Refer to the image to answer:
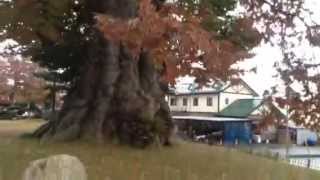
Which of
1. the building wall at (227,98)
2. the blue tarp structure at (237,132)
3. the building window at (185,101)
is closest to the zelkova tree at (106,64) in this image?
the blue tarp structure at (237,132)

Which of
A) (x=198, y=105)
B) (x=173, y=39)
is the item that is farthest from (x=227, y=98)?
(x=173, y=39)

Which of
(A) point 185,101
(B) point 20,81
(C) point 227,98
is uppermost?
(B) point 20,81

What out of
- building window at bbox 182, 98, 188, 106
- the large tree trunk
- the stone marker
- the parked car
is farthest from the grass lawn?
building window at bbox 182, 98, 188, 106

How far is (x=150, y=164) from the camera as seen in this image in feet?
51.4

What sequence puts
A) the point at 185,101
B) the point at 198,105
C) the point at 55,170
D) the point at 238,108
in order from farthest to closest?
the point at 185,101, the point at 198,105, the point at 238,108, the point at 55,170

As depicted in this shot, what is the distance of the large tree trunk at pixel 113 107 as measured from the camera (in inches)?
775

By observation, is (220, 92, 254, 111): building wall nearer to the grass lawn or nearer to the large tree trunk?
the large tree trunk

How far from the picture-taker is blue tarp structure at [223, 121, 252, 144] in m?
51.0

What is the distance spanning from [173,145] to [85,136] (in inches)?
129

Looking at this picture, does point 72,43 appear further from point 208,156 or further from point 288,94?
point 288,94

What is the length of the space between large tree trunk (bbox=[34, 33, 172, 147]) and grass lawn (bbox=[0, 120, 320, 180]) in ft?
2.48

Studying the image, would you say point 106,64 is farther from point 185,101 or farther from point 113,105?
point 185,101

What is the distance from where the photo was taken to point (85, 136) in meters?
19.5

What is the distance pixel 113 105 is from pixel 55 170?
16347mm
